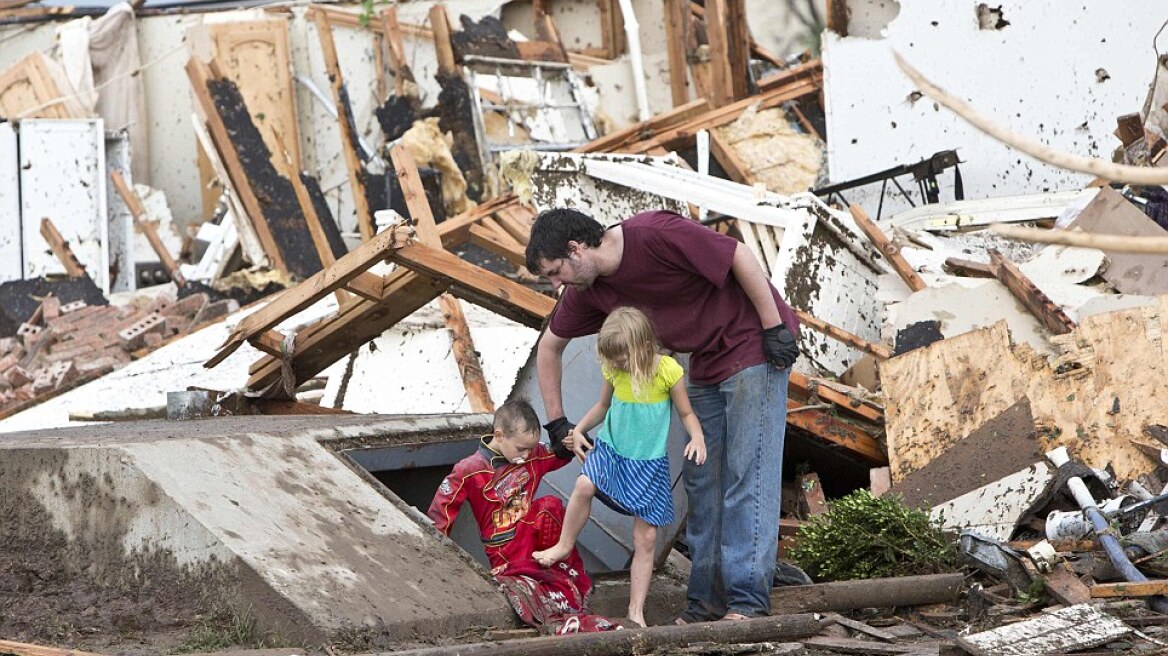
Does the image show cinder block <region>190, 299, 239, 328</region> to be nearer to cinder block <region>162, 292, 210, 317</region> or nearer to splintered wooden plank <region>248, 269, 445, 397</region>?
cinder block <region>162, 292, 210, 317</region>

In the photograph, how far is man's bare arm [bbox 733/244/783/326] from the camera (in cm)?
478

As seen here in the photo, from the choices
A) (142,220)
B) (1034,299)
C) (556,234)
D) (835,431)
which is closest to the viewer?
(556,234)

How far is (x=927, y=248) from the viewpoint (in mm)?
8969

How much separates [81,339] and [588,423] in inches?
324

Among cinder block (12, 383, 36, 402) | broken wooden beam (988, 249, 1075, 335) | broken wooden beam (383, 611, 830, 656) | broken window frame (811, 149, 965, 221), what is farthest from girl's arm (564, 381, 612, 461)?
cinder block (12, 383, 36, 402)

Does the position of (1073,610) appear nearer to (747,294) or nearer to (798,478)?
(747,294)

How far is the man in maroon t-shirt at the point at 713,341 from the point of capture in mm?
4773

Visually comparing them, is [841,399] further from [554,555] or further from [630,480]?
[554,555]

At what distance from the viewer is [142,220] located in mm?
14812

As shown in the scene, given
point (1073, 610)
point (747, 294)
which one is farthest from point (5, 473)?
point (1073, 610)

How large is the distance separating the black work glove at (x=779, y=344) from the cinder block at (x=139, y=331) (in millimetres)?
7868

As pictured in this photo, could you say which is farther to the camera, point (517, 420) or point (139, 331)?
point (139, 331)

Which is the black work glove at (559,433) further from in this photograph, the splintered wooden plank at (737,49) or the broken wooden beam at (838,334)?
the splintered wooden plank at (737,49)

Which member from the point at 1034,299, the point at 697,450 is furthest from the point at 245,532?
the point at 1034,299
